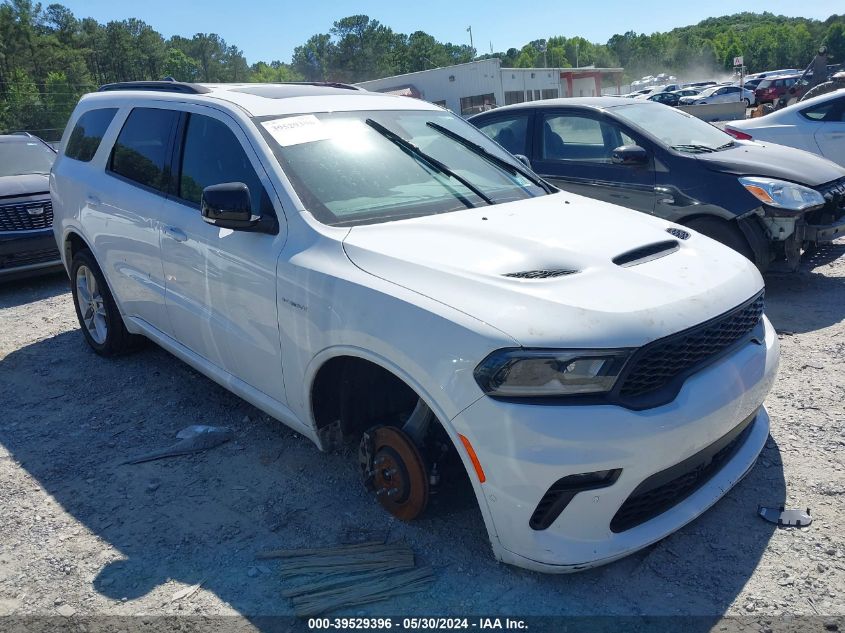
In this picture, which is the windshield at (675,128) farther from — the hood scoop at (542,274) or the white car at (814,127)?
the hood scoop at (542,274)

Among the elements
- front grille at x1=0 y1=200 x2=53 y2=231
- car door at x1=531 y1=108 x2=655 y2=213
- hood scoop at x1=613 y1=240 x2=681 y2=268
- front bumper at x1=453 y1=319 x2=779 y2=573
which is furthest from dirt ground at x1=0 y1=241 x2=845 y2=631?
front grille at x1=0 y1=200 x2=53 y2=231

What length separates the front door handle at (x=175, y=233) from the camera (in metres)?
3.77

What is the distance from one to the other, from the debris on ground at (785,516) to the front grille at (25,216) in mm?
7808

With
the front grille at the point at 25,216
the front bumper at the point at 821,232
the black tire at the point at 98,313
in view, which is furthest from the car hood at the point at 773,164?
the front grille at the point at 25,216

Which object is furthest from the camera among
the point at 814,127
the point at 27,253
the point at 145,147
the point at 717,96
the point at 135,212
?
the point at 717,96

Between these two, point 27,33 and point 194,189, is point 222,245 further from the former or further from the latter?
point 27,33

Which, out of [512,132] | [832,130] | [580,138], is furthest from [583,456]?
[832,130]

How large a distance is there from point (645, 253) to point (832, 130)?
7468mm

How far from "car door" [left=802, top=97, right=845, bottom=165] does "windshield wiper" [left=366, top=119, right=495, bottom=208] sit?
7155 mm

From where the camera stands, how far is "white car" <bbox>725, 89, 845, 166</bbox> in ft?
28.7

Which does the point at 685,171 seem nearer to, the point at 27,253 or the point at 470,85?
the point at 27,253

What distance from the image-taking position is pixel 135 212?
4.25m

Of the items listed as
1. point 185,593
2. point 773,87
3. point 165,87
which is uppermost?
point 773,87

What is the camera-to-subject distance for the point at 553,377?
234cm
